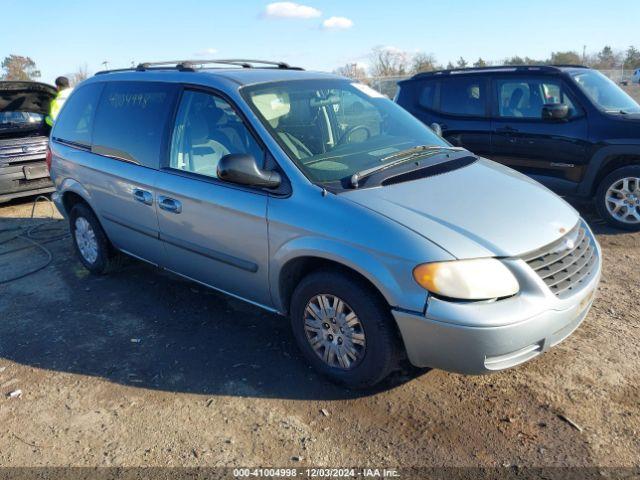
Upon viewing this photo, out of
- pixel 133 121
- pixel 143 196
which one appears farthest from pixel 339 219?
pixel 133 121

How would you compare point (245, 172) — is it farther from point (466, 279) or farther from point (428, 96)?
point (428, 96)

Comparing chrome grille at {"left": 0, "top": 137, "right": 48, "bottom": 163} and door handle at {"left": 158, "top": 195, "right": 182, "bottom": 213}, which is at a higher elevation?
door handle at {"left": 158, "top": 195, "right": 182, "bottom": 213}

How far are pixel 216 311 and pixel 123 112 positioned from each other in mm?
1869

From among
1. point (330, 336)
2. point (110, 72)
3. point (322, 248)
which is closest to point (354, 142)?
point (322, 248)

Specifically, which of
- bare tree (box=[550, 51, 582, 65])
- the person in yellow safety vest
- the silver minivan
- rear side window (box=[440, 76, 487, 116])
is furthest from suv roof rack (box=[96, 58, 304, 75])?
bare tree (box=[550, 51, 582, 65])

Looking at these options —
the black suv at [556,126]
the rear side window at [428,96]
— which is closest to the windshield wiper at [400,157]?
the black suv at [556,126]

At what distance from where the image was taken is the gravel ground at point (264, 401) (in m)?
2.73

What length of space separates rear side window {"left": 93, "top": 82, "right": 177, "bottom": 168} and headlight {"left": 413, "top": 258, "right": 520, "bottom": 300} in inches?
94.0

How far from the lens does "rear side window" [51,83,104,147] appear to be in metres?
4.91

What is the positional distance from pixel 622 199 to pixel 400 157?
148 inches

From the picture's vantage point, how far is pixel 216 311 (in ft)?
14.3

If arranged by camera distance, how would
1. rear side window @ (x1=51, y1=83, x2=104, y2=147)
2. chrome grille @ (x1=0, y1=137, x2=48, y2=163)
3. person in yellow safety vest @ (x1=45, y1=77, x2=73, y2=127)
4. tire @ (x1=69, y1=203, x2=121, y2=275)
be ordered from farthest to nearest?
person in yellow safety vest @ (x1=45, y1=77, x2=73, y2=127)
chrome grille @ (x1=0, y1=137, x2=48, y2=163)
tire @ (x1=69, y1=203, x2=121, y2=275)
rear side window @ (x1=51, y1=83, x2=104, y2=147)

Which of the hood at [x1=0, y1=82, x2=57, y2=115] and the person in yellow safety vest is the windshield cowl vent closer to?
the person in yellow safety vest

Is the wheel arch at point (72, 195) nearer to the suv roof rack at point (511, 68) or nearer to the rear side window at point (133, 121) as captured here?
the rear side window at point (133, 121)
